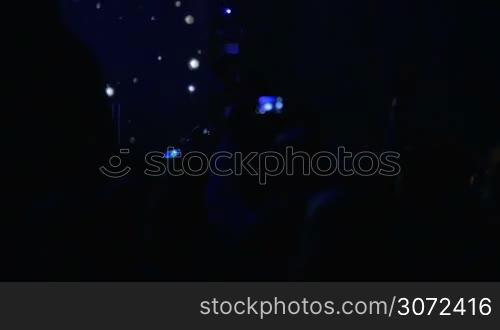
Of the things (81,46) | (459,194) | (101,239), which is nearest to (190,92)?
(81,46)

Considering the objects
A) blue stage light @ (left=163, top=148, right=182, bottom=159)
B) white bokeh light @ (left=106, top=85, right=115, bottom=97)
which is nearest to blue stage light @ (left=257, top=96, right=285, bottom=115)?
blue stage light @ (left=163, top=148, right=182, bottom=159)

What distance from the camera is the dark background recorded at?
3.58ft

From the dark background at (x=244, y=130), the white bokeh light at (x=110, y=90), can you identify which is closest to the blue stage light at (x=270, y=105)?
the dark background at (x=244, y=130)

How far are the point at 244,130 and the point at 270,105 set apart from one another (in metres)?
0.08

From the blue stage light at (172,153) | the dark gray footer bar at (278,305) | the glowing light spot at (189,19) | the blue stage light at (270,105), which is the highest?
the glowing light spot at (189,19)

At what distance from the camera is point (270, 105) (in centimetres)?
114

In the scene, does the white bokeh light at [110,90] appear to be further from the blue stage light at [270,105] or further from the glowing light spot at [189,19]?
the blue stage light at [270,105]

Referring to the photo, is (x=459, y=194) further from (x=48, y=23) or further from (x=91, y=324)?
(x=48, y=23)

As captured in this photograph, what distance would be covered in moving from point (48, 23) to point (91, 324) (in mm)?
685

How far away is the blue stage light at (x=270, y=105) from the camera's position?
3.72 feet

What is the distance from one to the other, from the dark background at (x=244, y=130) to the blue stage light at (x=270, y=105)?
1 centimetres

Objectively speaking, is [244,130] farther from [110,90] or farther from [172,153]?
[110,90]

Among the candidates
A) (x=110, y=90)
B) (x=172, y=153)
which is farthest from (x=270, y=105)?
(x=110, y=90)

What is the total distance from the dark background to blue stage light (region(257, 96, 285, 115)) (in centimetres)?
1
